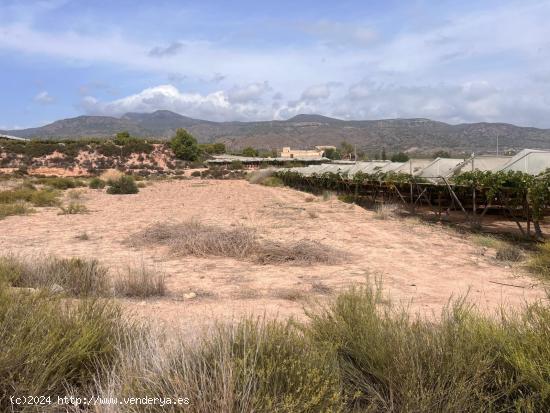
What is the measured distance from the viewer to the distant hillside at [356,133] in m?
88.3

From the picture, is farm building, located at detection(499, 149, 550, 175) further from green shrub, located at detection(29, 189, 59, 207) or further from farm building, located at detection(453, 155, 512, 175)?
green shrub, located at detection(29, 189, 59, 207)

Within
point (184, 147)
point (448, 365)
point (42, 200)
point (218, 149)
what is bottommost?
point (42, 200)

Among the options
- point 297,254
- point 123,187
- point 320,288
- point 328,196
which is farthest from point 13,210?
point 328,196

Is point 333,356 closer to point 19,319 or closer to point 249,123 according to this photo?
point 19,319

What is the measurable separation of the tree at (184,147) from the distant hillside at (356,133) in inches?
1078

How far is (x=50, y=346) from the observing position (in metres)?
2.87

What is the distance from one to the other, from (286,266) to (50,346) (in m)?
6.12

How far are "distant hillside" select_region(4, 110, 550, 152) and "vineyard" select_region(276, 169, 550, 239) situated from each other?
49240 millimetres

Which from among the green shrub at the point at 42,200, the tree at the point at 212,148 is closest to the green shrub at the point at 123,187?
the green shrub at the point at 42,200

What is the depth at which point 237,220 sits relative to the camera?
1570 cm

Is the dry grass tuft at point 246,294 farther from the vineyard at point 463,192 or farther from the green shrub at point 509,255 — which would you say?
the vineyard at point 463,192

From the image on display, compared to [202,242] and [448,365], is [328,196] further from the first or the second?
[448,365]

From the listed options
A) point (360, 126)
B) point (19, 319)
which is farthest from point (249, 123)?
point (19, 319)

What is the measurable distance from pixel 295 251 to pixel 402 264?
2064 mm
